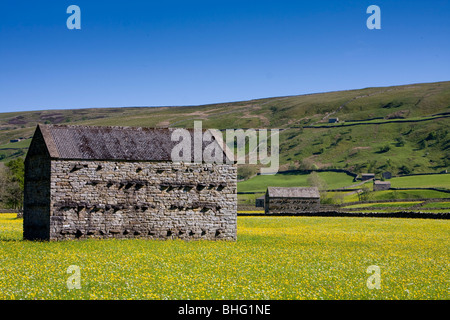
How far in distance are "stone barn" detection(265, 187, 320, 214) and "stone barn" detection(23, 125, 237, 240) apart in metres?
54.3

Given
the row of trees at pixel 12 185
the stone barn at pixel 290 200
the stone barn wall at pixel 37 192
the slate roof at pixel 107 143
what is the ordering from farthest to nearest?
the stone barn at pixel 290 200 → the row of trees at pixel 12 185 → the slate roof at pixel 107 143 → the stone barn wall at pixel 37 192

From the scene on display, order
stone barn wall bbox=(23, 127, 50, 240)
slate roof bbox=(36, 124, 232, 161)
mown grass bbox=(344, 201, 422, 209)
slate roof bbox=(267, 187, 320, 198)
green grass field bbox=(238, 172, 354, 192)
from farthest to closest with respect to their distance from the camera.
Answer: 1. green grass field bbox=(238, 172, 354, 192)
2. slate roof bbox=(267, 187, 320, 198)
3. mown grass bbox=(344, 201, 422, 209)
4. slate roof bbox=(36, 124, 232, 161)
5. stone barn wall bbox=(23, 127, 50, 240)

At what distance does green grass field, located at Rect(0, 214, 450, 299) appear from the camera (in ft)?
52.6

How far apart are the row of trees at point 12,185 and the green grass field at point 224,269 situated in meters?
58.7

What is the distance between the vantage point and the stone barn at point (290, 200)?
87.7 m

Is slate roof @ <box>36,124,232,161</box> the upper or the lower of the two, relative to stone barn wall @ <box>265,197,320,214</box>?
upper

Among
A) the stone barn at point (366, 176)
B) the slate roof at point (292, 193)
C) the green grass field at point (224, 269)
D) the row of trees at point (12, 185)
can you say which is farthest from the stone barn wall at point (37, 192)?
the stone barn at point (366, 176)

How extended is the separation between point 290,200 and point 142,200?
5805 cm

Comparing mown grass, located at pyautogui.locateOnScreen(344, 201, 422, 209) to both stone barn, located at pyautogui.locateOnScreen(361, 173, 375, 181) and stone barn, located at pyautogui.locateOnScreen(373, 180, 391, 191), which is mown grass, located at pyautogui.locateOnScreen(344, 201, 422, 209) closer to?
stone barn, located at pyautogui.locateOnScreen(373, 180, 391, 191)

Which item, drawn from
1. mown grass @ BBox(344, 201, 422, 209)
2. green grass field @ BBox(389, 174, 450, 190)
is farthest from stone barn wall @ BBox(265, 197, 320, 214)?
green grass field @ BBox(389, 174, 450, 190)

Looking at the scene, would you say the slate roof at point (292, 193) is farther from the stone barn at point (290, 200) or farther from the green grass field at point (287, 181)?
the green grass field at point (287, 181)

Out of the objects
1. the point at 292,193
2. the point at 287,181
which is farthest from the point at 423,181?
the point at 292,193

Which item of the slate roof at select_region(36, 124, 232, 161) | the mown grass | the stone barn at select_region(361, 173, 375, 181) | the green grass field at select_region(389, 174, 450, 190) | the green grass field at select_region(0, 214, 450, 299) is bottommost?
the mown grass
